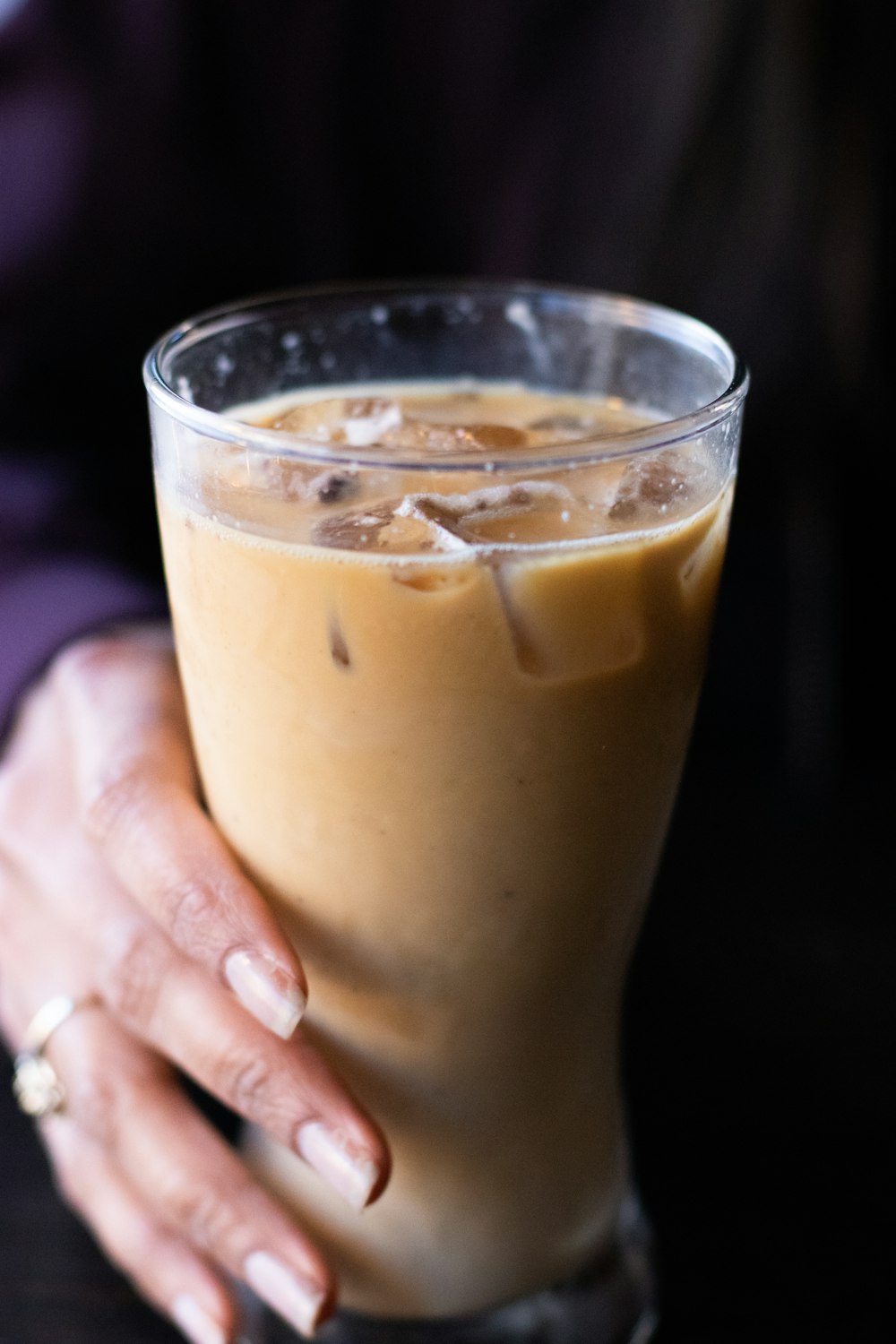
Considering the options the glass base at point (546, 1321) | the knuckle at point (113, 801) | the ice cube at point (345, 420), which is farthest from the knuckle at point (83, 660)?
the glass base at point (546, 1321)

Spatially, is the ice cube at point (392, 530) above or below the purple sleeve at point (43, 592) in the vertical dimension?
above

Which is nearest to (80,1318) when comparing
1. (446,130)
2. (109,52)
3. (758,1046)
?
(758,1046)

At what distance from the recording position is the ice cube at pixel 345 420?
2.26 ft

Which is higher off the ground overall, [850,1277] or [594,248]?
[594,248]

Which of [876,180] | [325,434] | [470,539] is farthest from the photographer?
[876,180]

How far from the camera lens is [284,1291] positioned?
73 cm

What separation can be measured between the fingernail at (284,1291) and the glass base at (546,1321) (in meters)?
0.07

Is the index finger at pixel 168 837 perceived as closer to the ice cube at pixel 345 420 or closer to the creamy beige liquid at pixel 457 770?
the creamy beige liquid at pixel 457 770

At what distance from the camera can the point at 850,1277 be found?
0.78m

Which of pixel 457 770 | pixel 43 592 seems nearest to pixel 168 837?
pixel 457 770

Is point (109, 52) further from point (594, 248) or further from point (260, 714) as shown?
point (260, 714)

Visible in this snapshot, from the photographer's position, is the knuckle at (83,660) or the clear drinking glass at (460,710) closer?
the clear drinking glass at (460,710)

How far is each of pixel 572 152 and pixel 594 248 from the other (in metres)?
0.11

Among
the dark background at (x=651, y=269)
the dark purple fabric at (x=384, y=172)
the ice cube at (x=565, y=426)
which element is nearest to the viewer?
the ice cube at (x=565, y=426)
